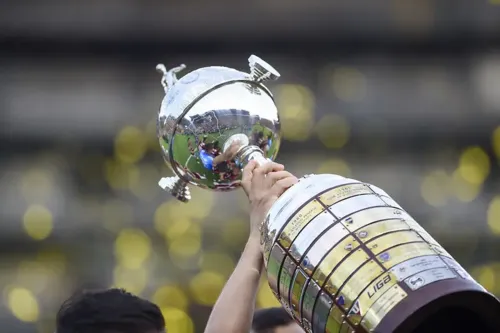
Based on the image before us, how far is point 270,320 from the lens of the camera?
1999mm

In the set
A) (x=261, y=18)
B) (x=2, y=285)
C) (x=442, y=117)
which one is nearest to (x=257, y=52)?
(x=261, y=18)

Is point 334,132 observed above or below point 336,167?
above

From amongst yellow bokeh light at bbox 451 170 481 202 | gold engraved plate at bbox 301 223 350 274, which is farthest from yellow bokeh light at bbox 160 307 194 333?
gold engraved plate at bbox 301 223 350 274

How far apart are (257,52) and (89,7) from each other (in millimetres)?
813

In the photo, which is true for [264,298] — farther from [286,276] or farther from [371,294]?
[371,294]

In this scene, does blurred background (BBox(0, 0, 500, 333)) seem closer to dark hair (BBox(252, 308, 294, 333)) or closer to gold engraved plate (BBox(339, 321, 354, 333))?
dark hair (BBox(252, 308, 294, 333))

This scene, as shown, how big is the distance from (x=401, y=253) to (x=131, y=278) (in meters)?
3.47

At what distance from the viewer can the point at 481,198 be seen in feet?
14.8

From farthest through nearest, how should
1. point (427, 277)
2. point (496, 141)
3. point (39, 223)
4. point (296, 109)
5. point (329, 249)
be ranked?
point (496, 141), point (296, 109), point (39, 223), point (329, 249), point (427, 277)

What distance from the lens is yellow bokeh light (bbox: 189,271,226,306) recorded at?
173 inches

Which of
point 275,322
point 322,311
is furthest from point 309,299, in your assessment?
point 275,322

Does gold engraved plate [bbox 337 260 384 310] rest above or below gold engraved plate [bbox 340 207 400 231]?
below

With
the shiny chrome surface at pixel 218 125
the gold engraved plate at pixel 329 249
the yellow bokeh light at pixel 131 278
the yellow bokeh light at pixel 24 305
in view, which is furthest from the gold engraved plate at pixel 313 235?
the yellow bokeh light at pixel 24 305

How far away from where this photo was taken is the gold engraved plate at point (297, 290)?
1.10m
